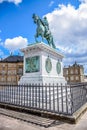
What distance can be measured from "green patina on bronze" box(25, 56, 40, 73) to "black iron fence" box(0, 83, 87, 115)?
233 centimetres

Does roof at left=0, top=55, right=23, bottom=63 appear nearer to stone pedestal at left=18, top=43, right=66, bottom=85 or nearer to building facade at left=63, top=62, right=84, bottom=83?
building facade at left=63, top=62, right=84, bottom=83

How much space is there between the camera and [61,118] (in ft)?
20.9

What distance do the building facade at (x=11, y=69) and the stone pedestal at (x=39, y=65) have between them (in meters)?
49.3

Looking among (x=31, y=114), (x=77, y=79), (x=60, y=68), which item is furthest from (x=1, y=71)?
(x=31, y=114)

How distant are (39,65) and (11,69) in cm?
5343

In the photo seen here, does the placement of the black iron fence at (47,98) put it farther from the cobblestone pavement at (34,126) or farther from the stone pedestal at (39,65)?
the stone pedestal at (39,65)

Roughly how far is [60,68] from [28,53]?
12.9ft

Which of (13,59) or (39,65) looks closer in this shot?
(39,65)

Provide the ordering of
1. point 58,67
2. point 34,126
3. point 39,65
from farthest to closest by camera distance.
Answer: point 58,67 → point 39,65 → point 34,126

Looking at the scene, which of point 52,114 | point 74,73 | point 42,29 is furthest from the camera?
point 74,73

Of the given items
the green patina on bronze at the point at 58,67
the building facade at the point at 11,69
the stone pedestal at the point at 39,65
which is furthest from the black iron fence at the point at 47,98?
the building facade at the point at 11,69

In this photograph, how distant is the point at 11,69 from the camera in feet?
207

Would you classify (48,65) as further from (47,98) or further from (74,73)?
(74,73)

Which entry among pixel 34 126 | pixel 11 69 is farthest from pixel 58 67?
pixel 11 69
